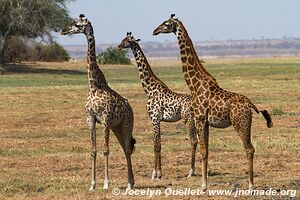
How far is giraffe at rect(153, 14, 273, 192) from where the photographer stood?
42.9 feet

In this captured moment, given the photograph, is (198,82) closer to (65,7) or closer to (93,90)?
(93,90)

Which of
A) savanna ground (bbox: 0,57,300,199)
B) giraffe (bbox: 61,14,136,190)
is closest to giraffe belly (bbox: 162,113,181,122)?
savanna ground (bbox: 0,57,300,199)

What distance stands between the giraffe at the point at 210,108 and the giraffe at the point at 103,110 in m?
1.33

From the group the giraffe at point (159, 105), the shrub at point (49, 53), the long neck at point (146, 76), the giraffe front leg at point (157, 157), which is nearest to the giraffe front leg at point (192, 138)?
the giraffe at point (159, 105)

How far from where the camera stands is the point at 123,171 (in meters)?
16.5

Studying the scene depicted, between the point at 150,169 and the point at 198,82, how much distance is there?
3351mm

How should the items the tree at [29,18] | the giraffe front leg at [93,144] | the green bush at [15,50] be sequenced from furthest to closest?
the green bush at [15,50] < the tree at [29,18] < the giraffe front leg at [93,144]

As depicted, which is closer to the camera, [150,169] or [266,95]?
[150,169]

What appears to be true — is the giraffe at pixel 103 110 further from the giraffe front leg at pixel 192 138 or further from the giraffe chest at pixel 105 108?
the giraffe front leg at pixel 192 138

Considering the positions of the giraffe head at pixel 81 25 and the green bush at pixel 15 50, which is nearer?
the giraffe head at pixel 81 25

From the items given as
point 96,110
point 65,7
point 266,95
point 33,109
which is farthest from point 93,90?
point 65,7

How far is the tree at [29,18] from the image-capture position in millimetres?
63594

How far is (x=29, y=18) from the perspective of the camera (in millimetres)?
64625

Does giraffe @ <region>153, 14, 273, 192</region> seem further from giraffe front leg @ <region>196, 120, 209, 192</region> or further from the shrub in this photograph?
the shrub
